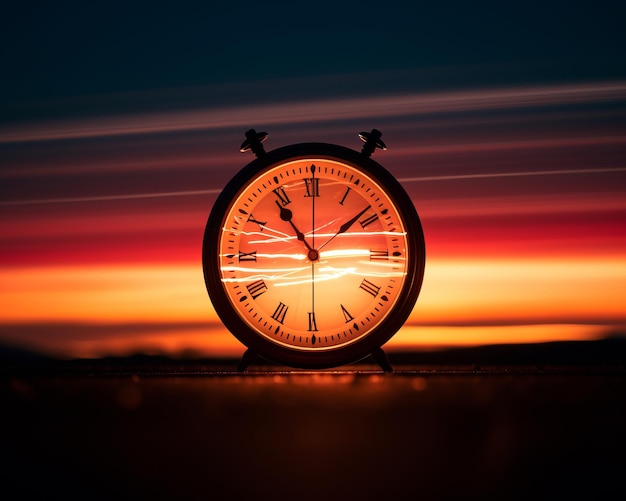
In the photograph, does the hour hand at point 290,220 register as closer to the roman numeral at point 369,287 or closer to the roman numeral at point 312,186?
the roman numeral at point 312,186

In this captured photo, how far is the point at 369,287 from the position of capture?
2066mm

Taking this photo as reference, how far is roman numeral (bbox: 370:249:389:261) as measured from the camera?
2064 mm

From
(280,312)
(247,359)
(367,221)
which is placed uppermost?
(367,221)

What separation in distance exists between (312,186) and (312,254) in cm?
19

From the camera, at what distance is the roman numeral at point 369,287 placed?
2.06 m

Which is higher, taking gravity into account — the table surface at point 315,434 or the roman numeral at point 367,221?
the roman numeral at point 367,221

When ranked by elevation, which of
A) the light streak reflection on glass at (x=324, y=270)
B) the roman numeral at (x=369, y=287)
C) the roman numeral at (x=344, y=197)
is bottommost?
the roman numeral at (x=369, y=287)

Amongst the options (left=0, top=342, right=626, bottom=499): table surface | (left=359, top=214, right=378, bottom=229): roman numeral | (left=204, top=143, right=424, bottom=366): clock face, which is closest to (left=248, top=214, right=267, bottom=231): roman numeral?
(left=204, top=143, right=424, bottom=366): clock face

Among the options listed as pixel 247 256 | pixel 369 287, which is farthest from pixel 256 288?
pixel 369 287

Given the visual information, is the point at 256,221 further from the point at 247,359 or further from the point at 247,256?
the point at 247,359

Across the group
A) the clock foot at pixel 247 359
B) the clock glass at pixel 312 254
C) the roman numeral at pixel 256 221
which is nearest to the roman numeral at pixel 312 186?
the clock glass at pixel 312 254

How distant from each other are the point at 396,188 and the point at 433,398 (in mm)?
593

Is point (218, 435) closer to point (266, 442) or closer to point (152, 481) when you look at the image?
point (266, 442)

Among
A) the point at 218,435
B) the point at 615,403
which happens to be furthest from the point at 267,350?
the point at 615,403
